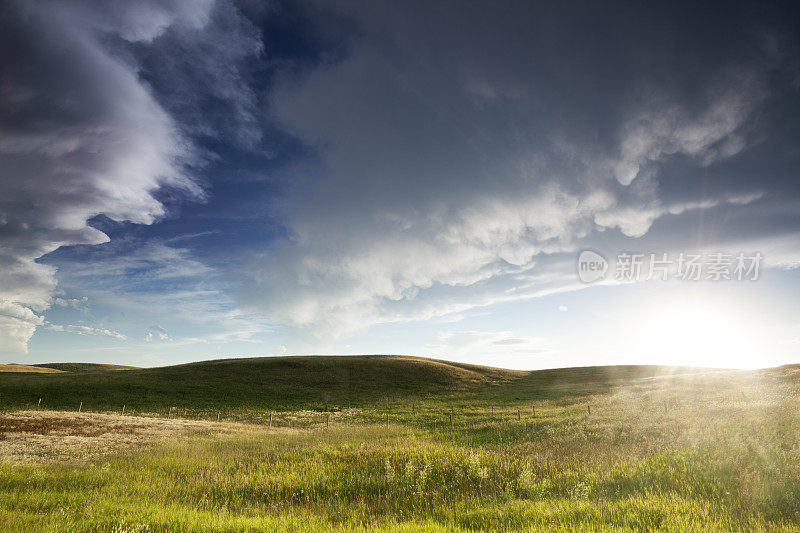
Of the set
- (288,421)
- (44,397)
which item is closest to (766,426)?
(288,421)

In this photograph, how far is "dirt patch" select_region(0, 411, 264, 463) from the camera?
55.5ft

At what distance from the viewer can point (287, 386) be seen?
2506 inches

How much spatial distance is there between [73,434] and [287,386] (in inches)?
1644

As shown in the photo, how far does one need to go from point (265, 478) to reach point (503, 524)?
8.32 meters

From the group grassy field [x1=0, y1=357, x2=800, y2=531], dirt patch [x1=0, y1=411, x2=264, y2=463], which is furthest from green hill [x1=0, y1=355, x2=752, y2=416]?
grassy field [x1=0, y1=357, x2=800, y2=531]

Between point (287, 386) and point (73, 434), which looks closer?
point (73, 434)

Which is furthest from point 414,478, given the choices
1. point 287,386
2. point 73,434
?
point 287,386

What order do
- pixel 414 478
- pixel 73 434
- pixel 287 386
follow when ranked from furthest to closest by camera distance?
pixel 287 386, pixel 73 434, pixel 414 478

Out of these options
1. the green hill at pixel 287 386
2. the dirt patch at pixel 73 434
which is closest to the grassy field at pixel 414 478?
the dirt patch at pixel 73 434

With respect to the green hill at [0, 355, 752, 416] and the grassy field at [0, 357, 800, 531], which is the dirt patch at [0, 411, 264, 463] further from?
the green hill at [0, 355, 752, 416]

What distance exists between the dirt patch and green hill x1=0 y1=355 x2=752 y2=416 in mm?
15299

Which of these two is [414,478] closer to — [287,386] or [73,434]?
[73,434]

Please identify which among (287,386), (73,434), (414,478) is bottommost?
(287,386)

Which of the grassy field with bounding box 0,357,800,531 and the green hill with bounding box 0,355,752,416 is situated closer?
the grassy field with bounding box 0,357,800,531
